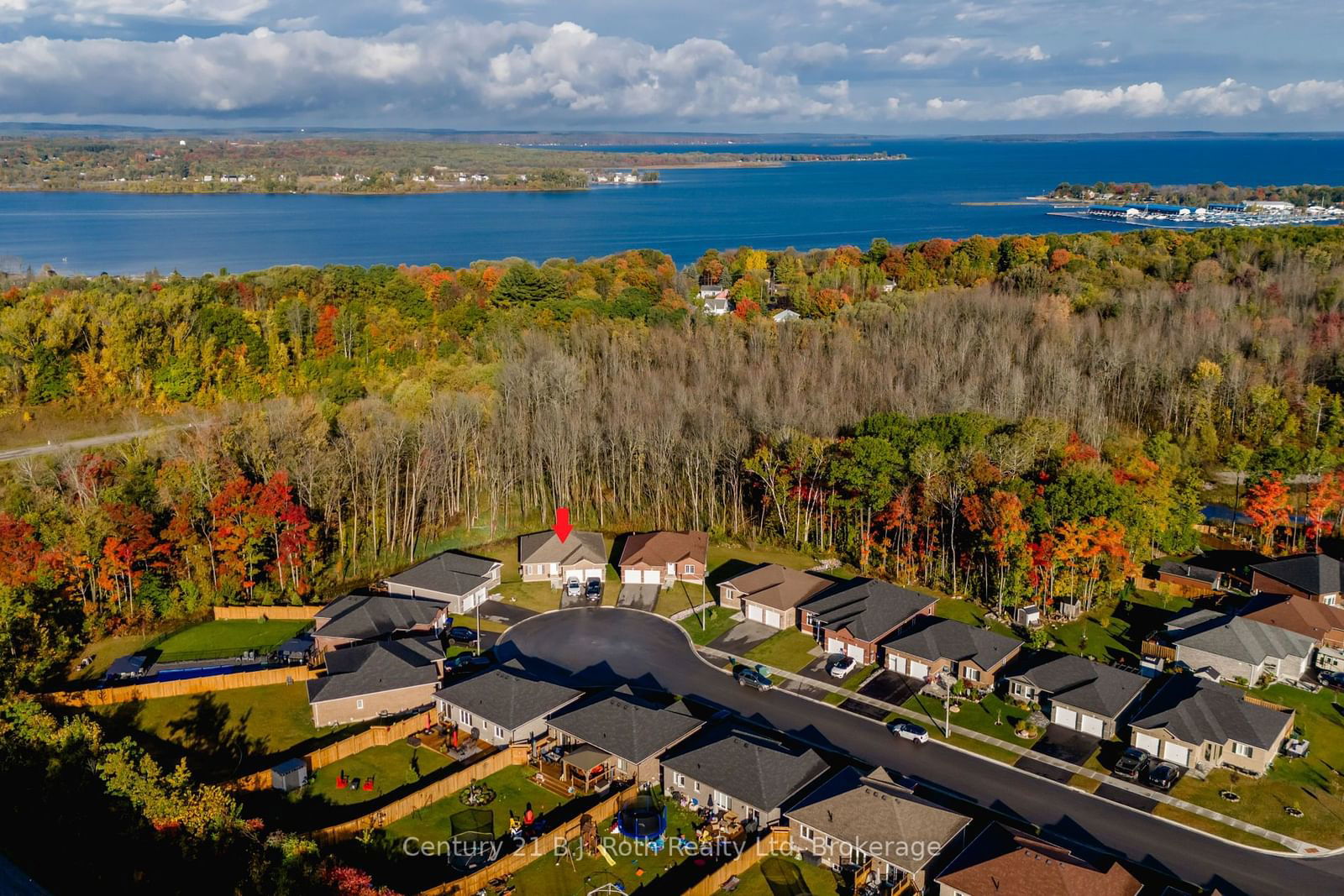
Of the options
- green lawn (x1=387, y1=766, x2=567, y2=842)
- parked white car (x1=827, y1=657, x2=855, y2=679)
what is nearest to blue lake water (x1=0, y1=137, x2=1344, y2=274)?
parked white car (x1=827, y1=657, x2=855, y2=679)

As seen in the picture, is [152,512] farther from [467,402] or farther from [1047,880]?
[1047,880]

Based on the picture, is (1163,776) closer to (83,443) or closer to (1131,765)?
(1131,765)

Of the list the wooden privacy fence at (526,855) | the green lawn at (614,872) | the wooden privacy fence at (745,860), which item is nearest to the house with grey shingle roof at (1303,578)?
the wooden privacy fence at (745,860)

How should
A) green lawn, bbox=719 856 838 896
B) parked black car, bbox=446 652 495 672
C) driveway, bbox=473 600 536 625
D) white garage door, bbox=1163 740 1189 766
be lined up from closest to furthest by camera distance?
green lawn, bbox=719 856 838 896 < white garage door, bbox=1163 740 1189 766 < parked black car, bbox=446 652 495 672 < driveway, bbox=473 600 536 625

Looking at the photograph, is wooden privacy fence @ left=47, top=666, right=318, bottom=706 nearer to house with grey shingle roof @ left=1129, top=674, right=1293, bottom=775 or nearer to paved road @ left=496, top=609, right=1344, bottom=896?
paved road @ left=496, top=609, right=1344, bottom=896

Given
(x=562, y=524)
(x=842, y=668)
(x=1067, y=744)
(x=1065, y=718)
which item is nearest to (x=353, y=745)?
(x=842, y=668)

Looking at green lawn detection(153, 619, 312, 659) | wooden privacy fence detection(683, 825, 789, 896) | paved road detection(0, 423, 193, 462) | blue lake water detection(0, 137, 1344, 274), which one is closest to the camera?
wooden privacy fence detection(683, 825, 789, 896)
